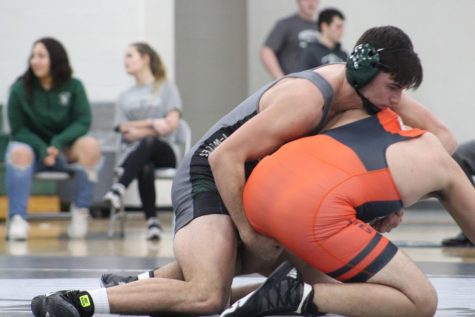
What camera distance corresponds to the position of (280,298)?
3209mm

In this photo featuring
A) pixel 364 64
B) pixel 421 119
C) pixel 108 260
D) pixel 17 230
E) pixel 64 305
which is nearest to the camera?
pixel 64 305

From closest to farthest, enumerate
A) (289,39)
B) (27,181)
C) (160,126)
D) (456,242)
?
(456,242), (27,181), (160,126), (289,39)

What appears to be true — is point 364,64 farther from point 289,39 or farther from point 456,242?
point 289,39

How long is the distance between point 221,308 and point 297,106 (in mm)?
611

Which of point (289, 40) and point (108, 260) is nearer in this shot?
point (108, 260)

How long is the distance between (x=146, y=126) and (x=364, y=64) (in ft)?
13.9

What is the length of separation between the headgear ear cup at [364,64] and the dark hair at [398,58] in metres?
0.01

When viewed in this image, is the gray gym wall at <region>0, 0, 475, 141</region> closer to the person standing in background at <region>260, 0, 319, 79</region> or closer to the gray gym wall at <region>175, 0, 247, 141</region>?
the gray gym wall at <region>175, 0, 247, 141</region>

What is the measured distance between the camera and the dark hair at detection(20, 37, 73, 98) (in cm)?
734

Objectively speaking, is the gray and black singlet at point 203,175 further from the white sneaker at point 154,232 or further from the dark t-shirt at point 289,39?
the dark t-shirt at point 289,39

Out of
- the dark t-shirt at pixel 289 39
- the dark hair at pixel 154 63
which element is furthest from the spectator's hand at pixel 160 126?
the dark t-shirt at pixel 289 39

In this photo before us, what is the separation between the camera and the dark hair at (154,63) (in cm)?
769

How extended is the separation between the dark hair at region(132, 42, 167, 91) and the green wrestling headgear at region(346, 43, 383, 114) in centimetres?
441

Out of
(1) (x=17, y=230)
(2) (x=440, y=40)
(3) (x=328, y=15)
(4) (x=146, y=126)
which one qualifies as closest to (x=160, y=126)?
(4) (x=146, y=126)
